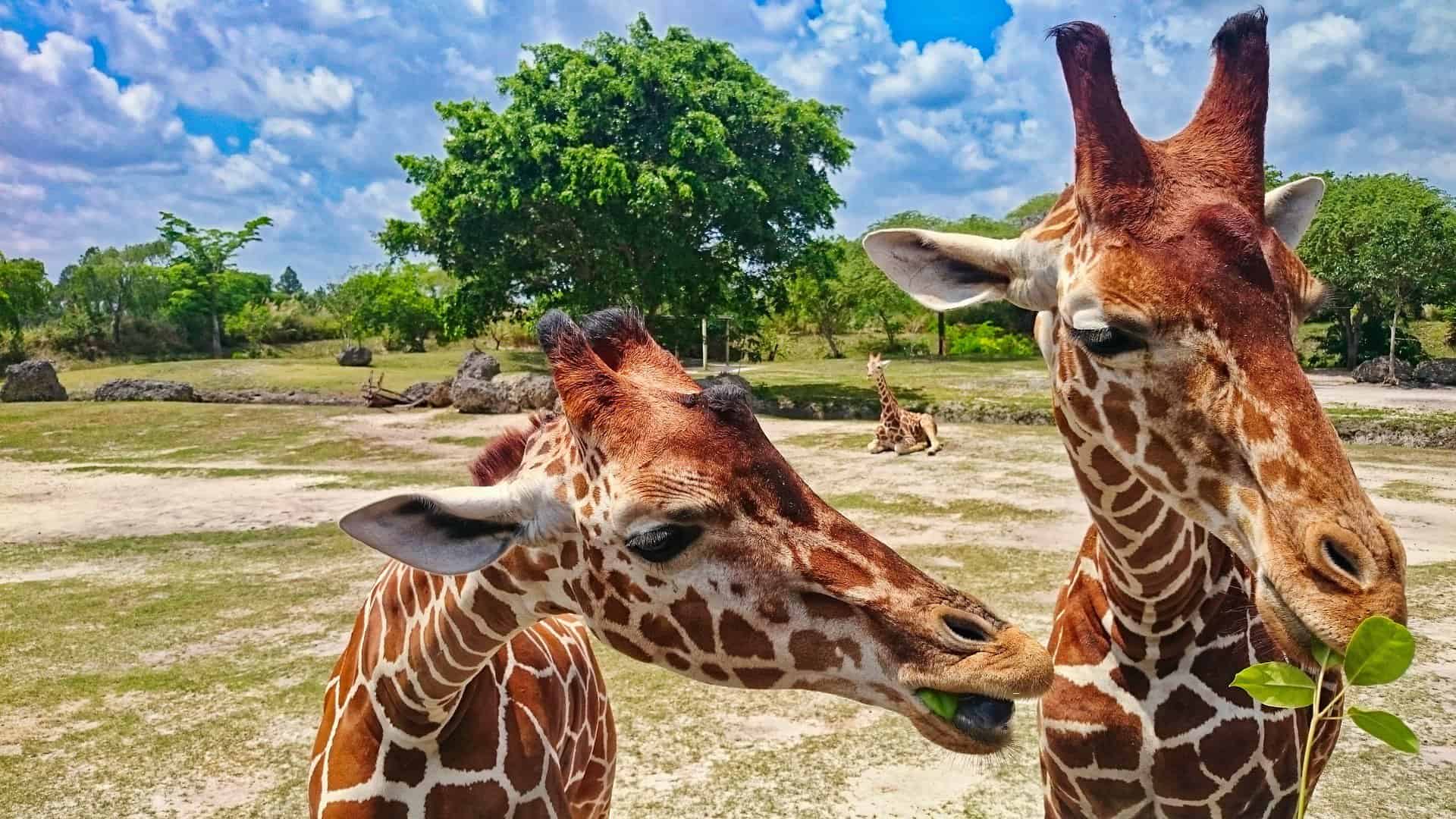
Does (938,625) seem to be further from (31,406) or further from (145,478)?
(31,406)

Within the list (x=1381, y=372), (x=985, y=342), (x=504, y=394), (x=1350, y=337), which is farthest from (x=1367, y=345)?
(x=504, y=394)

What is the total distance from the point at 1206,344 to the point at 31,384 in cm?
3436

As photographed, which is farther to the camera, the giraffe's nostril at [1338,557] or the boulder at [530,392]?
the boulder at [530,392]

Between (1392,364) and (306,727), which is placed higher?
(1392,364)

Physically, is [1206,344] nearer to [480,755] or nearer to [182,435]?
[480,755]

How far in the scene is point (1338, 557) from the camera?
6.43 feet

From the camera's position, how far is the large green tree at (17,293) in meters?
43.8

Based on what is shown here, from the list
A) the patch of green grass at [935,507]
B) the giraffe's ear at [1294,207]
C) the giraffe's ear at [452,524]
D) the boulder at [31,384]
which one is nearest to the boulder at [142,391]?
the boulder at [31,384]

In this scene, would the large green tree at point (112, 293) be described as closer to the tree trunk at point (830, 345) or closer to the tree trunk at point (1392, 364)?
the tree trunk at point (830, 345)

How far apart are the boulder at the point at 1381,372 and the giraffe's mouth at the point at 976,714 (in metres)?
30.7

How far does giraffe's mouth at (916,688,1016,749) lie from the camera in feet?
6.41

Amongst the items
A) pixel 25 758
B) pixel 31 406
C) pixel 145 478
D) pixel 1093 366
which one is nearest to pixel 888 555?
pixel 1093 366

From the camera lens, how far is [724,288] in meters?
27.1

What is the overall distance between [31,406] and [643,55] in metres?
19.7
